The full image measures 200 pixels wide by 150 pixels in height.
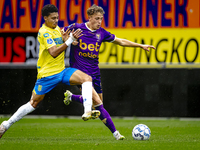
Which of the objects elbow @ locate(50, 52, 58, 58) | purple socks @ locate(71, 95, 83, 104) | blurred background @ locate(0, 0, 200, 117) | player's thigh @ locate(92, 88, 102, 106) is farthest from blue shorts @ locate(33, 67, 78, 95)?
blurred background @ locate(0, 0, 200, 117)

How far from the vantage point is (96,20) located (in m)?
6.61

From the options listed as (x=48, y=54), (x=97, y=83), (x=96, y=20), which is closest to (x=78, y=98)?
(x=97, y=83)

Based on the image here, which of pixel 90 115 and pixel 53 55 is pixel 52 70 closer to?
pixel 53 55

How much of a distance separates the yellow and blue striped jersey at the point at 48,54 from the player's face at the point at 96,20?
564mm

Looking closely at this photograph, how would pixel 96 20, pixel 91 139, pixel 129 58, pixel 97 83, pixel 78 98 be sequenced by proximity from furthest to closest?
pixel 129 58 < pixel 78 98 < pixel 97 83 < pixel 91 139 < pixel 96 20

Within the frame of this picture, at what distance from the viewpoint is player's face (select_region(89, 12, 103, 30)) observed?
6574 mm

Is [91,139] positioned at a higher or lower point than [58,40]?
lower

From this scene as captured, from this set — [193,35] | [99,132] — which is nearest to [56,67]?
[99,132]

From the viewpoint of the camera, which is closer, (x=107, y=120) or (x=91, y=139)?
(x=107, y=120)

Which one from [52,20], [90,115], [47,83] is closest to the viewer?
[90,115]

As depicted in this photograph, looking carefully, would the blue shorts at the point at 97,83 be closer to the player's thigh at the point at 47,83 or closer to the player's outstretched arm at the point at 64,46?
the player's thigh at the point at 47,83

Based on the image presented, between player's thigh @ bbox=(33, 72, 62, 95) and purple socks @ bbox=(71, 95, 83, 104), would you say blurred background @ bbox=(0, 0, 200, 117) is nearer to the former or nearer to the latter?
purple socks @ bbox=(71, 95, 83, 104)

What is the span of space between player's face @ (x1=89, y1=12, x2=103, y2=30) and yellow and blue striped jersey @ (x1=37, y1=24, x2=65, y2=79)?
0.56 m

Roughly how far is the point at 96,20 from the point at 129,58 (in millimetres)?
5497
